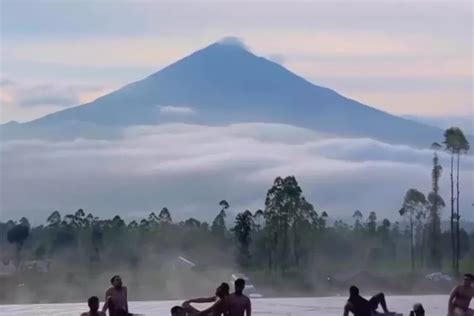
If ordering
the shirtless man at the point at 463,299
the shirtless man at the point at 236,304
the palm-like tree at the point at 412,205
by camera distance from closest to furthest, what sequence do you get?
the shirtless man at the point at 236,304 → the shirtless man at the point at 463,299 → the palm-like tree at the point at 412,205

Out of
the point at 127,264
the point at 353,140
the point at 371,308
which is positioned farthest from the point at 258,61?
the point at 371,308

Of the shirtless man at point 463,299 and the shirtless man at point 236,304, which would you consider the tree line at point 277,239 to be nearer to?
the shirtless man at point 463,299

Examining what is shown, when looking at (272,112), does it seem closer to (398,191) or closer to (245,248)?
(398,191)

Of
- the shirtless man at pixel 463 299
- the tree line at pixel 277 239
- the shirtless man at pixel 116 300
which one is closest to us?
the shirtless man at pixel 463 299

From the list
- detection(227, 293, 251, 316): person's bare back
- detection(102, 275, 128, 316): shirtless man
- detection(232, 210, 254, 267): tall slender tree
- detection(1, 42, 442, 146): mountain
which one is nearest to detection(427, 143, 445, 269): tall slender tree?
detection(232, 210, 254, 267): tall slender tree

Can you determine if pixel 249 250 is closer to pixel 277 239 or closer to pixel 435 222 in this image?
pixel 277 239

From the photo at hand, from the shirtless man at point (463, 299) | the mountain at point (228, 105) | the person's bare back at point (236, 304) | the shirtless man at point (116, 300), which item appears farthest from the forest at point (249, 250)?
the mountain at point (228, 105)

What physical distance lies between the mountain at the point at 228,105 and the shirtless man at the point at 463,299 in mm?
86417

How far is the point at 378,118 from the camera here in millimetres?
134500

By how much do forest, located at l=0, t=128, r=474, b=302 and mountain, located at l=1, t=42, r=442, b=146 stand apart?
47.2 m

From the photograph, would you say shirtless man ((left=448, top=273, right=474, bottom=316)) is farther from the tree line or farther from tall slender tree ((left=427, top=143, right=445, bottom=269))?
tall slender tree ((left=427, top=143, right=445, bottom=269))

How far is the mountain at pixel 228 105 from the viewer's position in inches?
4469

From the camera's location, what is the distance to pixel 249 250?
164 ft

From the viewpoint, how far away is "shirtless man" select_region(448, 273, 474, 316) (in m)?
16.7
